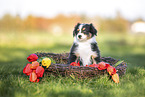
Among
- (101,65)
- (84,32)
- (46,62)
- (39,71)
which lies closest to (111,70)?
(101,65)

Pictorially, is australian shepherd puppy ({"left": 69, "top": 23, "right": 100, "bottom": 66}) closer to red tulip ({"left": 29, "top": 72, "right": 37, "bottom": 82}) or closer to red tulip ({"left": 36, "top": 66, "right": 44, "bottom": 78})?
red tulip ({"left": 36, "top": 66, "right": 44, "bottom": 78})

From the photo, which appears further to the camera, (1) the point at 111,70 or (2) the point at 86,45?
(2) the point at 86,45

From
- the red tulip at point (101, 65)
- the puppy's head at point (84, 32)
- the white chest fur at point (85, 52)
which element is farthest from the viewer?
the white chest fur at point (85, 52)

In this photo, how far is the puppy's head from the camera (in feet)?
12.8

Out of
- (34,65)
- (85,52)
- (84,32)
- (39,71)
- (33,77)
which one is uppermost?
(84,32)

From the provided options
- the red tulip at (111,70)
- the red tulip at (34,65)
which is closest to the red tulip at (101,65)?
the red tulip at (111,70)

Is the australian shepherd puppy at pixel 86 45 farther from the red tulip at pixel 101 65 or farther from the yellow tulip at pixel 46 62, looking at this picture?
the yellow tulip at pixel 46 62

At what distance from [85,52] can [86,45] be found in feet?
0.52

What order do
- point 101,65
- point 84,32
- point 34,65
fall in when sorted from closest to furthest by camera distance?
1. point 101,65
2. point 34,65
3. point 84,32

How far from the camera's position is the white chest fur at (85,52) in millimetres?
4004

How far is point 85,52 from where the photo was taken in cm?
402

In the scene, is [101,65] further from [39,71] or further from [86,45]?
[39,71]

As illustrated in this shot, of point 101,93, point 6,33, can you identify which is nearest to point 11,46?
point 6,33

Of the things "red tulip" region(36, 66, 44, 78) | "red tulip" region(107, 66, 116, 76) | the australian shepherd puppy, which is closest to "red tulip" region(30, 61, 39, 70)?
"red tulip" region(36, 66, 44, 78)
